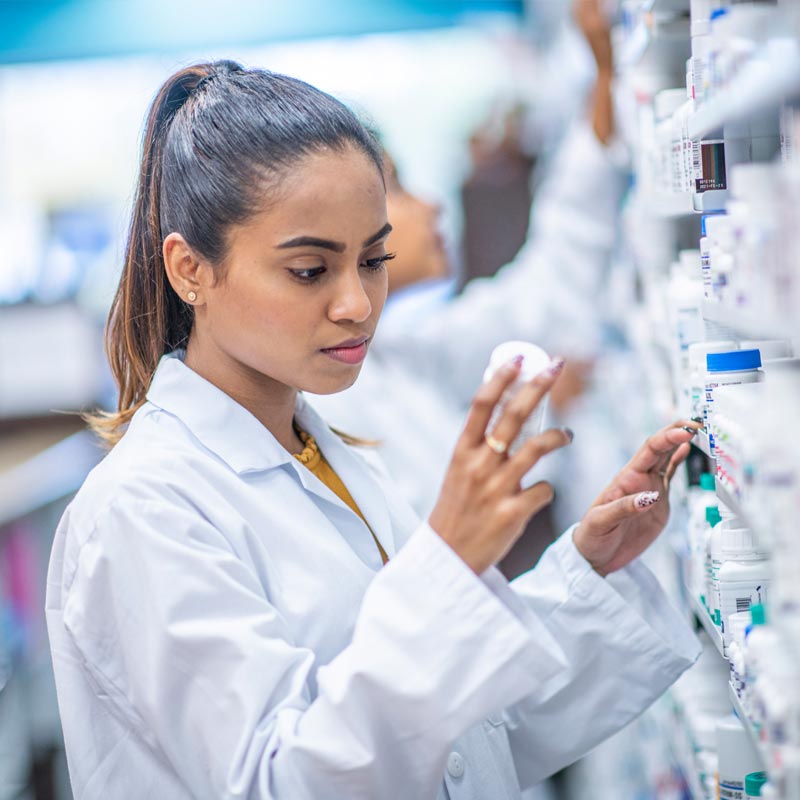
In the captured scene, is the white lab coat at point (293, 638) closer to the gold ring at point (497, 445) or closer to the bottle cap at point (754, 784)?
the gold ring at point (497, 445)

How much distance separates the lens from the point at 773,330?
0.97 metres

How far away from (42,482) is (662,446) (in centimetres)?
289

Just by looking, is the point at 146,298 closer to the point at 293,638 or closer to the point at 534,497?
the point at 293,638

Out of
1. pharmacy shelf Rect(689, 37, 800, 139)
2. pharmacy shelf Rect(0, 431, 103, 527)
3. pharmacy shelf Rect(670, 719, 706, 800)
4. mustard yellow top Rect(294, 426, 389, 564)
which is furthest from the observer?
pharmacy shelf Rect(0, 431, 103, 527)

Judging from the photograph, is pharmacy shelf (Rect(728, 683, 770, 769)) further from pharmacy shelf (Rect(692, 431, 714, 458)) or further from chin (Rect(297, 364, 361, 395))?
chin (Rect(297, 364, 361, 395))

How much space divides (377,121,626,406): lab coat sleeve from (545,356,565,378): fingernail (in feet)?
Answer: 7.24

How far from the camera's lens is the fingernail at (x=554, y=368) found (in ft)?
3.78

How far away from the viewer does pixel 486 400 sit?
3.71 ft

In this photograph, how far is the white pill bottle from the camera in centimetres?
119

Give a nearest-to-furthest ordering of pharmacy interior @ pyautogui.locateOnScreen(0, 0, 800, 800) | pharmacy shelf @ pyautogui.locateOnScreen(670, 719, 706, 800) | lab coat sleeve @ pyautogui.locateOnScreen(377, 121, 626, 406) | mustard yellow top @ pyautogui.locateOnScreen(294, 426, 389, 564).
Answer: pharmacy interior @ pyautogui.locateOnScreen(0, 0, 800, 800), mustard yellow top @ pyautogui.locateOnScreen(294, 426, 389, 564), pharmacy shelf @ pyautogui.locateOnScreen(670, 719, 706, 800), lab coat sleeve @ pyautogui.locateOnScreen(377, 121, 626, 406)

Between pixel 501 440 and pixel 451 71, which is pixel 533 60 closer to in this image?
pixel 451 71

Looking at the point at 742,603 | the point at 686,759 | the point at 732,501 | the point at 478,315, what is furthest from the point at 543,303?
the point at 732,501

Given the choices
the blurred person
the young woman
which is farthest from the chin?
the blurred person

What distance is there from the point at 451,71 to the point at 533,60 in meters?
0.47
